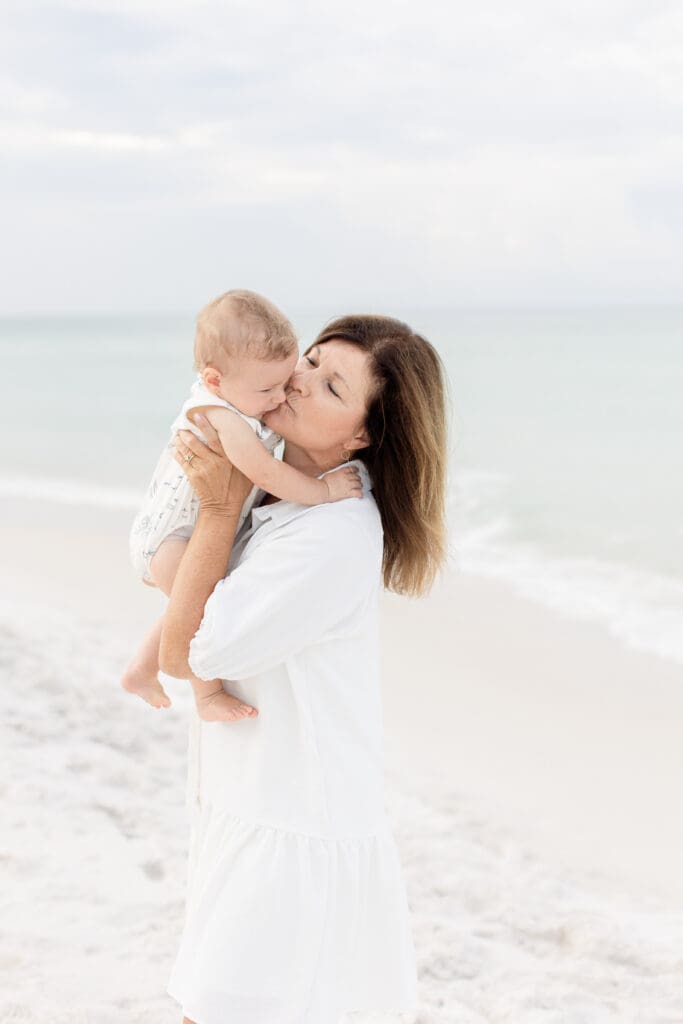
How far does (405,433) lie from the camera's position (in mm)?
2389

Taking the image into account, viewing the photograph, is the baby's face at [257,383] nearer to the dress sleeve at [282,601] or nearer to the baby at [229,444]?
the baby at [229,444]

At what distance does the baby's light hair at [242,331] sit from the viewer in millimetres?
2434

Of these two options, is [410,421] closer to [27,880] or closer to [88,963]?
[88,963]

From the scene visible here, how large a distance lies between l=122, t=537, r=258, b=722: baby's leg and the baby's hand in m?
0.46

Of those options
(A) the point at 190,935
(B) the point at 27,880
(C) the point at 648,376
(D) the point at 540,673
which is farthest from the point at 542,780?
(C) the point at 648,376

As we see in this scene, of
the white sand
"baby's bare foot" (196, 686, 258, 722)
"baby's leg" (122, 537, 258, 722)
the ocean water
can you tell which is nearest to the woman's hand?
"baby's leg" (122, 537, 258, 722)

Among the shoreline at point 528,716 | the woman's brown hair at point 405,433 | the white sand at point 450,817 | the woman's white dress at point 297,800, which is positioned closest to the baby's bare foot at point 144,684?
the woman's white dress at point 297,800

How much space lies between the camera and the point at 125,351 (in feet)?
167

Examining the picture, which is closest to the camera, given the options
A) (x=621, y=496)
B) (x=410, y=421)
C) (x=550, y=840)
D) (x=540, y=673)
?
(x=410, y=421)

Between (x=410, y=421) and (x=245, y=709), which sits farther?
(x=410, y=421)

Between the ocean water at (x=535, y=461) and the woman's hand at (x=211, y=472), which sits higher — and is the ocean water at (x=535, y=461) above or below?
below

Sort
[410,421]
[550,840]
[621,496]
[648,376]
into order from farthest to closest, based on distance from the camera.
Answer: [648,376], [621,496], [550,840], [410,421]

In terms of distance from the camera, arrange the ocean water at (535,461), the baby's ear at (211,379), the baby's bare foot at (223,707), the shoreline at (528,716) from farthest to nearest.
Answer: the ocean water at (535,461) < the shoreline at (528,716) < the baby's ear at (211,379) < the baby's bare foot at (223,707)

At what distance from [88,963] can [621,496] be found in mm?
10758
